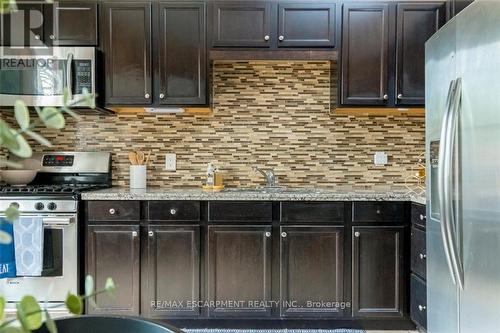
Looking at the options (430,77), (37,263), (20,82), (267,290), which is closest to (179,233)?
(267,290)

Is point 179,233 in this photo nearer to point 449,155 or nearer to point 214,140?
point 214,140

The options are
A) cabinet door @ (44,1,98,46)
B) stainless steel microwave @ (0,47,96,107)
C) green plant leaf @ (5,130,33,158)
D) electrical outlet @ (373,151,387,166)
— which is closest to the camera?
green plant leaf @ (5,130,33,158)

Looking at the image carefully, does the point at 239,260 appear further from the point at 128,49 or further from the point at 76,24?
the point at 76,24

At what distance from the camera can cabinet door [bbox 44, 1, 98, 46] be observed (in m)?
2.67

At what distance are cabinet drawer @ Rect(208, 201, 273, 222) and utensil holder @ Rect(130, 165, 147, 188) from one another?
753 millimetres

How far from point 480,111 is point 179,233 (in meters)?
1.79

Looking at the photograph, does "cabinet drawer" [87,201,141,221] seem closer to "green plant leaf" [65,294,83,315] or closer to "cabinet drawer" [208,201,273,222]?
"cabinet drawer" [208,201,273,222]

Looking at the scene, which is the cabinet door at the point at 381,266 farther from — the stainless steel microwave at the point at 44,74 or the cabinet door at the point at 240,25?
the stainless steel microwave at the point at 44,74

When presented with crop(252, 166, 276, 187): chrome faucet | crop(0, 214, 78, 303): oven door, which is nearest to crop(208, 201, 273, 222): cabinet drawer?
crop(252, 166, 276, 187): chrome faucet

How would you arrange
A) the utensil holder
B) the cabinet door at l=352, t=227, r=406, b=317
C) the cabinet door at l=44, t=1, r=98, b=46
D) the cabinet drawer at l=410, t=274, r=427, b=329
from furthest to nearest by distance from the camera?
1. the utensil holder
2. the cabinet door at l=44, t=1, r=98, b=46
3. the cabinet door at l=352, t=227, r=406, b=317
4. the cabinet drawer at l=410, t=274, r=427, b=329

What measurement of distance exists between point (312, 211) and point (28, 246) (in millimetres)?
1783

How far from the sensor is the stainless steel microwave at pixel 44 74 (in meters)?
2.56
